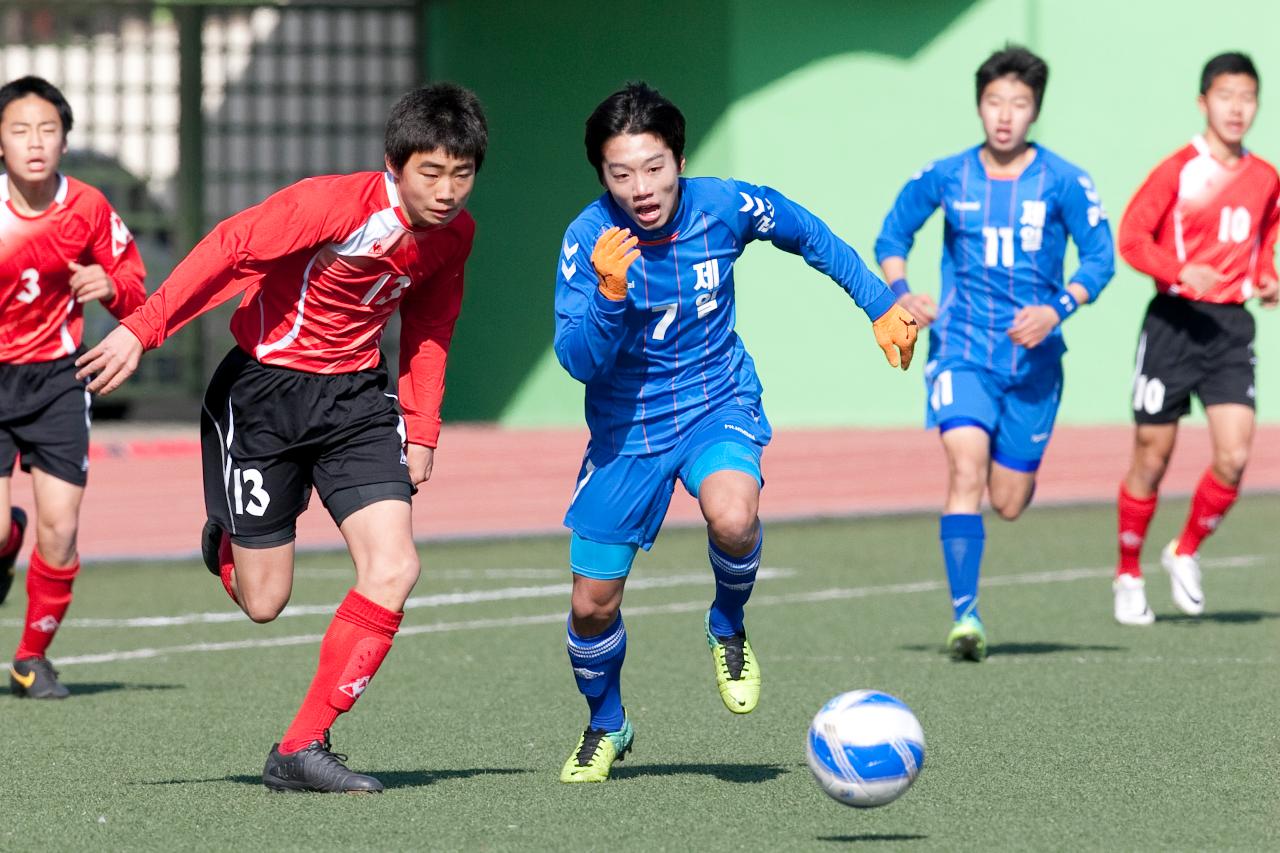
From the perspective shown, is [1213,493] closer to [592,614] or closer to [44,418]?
[592,614]

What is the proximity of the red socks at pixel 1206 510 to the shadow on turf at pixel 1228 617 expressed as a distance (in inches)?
12.2

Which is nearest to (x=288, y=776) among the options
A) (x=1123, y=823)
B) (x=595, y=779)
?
(x=595, y=779)

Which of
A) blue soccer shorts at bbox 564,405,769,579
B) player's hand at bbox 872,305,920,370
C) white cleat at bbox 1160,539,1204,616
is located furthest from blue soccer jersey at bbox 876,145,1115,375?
blue soccer shorts at bbox 564,405,769,579

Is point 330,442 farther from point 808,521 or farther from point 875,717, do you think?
point 808,521

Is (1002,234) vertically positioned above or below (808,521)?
above

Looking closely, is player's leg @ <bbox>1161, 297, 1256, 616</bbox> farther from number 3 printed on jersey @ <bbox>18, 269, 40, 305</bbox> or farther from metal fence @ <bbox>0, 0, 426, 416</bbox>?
metal fence @ <bbox>0, 0, 426, 416</bbox>

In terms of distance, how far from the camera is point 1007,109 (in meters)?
9.43

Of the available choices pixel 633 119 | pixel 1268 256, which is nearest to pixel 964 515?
pixel 1268 256

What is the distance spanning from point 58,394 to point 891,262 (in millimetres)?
3438

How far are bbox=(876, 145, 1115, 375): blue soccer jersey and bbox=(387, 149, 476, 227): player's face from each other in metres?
3.58

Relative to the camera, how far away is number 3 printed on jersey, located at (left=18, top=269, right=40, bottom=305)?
859 centimetres

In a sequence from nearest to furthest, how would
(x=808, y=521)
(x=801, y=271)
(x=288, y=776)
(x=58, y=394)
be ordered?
1. (x=288, y=776)
2. (x=58, y=394)
3. (x=808, y=521)
4. (x=801, y=271)

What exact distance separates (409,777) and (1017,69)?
13.7ft

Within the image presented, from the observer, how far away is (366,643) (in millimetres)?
6582
